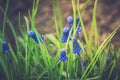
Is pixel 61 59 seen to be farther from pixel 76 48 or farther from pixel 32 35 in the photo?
pixel 32 35

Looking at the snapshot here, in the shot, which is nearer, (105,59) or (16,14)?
(105,59)

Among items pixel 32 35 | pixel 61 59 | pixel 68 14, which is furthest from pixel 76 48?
pixel 68 14

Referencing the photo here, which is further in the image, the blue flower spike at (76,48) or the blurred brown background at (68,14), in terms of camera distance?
the blurred brown background at (68,14)

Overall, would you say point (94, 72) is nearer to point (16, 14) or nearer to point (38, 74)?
point (38, 74)

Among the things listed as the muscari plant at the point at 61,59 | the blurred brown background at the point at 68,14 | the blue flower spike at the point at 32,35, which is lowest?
the muscari plant at the point at 61,59

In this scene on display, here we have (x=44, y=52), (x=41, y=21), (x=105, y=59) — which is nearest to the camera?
(x=44, y=52)

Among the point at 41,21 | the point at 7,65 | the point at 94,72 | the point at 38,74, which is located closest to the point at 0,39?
the point at 7,65

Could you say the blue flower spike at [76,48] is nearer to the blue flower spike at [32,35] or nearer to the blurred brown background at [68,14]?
the blue flower spike at [32,35]

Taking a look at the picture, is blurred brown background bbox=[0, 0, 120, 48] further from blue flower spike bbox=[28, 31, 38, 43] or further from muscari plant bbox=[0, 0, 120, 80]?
blue flower spike bbox=[28, 31, 38, 43]

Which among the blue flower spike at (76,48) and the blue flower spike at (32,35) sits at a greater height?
the blue flower spike at (32,35)

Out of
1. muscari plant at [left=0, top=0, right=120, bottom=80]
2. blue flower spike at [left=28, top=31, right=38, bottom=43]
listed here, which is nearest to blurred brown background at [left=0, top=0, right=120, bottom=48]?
muscari plant at [left=0, top=0, right=120, bottom=80]

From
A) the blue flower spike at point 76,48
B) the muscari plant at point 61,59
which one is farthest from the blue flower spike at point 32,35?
the blue flower spike at point 76,48
